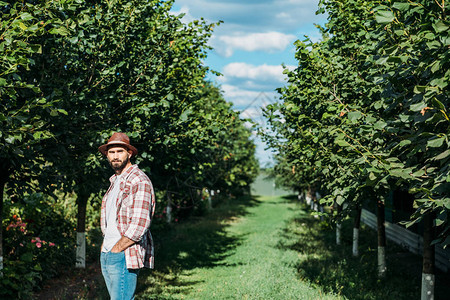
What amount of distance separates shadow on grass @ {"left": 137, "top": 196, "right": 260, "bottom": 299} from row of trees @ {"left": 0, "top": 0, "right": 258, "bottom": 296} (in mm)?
2534

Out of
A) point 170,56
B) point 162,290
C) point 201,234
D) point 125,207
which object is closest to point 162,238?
Result: point 201,234

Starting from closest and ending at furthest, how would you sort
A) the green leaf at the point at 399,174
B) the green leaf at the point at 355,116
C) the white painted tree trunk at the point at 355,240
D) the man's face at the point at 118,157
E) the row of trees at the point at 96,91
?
the green leaf at the point at 399,174, the man's face at the point at 118,157, the green leaf at the point at 355,116, the row of trees at the point at 96,91, the white painted tree trunk at the point at 355,240

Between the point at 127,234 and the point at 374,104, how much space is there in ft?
11.7

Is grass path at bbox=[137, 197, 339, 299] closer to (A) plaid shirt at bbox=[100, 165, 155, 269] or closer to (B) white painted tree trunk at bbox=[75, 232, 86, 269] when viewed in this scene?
(B) white painted tree trunk at bbox=[75, 232, 86, 269]

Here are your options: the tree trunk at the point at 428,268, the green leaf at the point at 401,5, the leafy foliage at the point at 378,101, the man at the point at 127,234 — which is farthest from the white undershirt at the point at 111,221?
the tree trunk at the point at 428,268

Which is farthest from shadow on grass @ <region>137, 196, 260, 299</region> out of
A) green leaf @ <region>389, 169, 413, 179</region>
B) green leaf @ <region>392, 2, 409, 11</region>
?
green leaf @ <region>392, 2, 409, 11</region>

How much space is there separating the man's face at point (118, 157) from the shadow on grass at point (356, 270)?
601cm

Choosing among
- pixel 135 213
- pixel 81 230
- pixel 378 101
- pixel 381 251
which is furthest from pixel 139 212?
pixel 381 251

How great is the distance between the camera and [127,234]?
4.04 m

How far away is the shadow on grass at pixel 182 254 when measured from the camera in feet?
32.0

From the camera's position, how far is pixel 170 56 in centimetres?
930

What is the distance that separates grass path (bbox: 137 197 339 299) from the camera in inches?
348

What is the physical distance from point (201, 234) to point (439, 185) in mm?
16803

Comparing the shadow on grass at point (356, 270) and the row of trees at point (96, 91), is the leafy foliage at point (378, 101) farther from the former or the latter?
the shadow on grass at point (356, 270)
